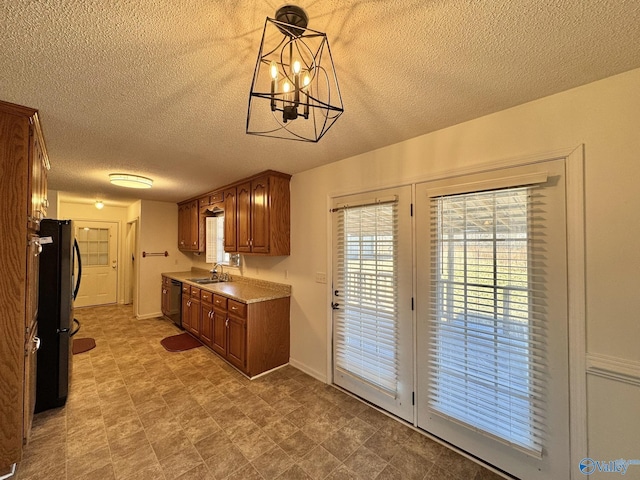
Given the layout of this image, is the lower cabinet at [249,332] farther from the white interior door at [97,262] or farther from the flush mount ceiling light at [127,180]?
the white interior door at [97,262]

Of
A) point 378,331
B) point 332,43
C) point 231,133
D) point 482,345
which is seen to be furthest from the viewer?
point 378,331

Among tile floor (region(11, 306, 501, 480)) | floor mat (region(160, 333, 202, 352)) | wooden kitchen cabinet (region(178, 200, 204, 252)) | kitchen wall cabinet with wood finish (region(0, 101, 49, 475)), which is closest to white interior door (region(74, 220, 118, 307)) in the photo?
wooden kitchen cabinet (region(178, 200, 204, 252))

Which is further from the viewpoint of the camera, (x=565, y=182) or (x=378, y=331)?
(x=378, y=331)

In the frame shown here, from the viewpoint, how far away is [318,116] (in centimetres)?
186

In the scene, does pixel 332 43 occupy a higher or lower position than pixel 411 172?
higher

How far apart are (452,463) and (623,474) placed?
2.88ft

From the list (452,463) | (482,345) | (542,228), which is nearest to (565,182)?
(542,228)

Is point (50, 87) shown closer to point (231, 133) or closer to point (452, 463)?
point (231, 133)

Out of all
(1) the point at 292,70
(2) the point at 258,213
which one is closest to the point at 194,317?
(2) the point at 258,213

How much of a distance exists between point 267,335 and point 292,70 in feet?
9.36

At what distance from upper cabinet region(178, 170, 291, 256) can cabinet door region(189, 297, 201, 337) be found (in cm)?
101

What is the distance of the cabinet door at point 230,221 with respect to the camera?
3.90m

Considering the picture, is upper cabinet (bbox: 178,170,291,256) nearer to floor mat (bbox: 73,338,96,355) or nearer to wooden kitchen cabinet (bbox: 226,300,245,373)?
wooden kitchen cabinet (bbox: 226,300,245,373)

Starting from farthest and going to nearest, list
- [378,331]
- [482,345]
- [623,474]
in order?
[378,331] → [482,345] → [623,474]
